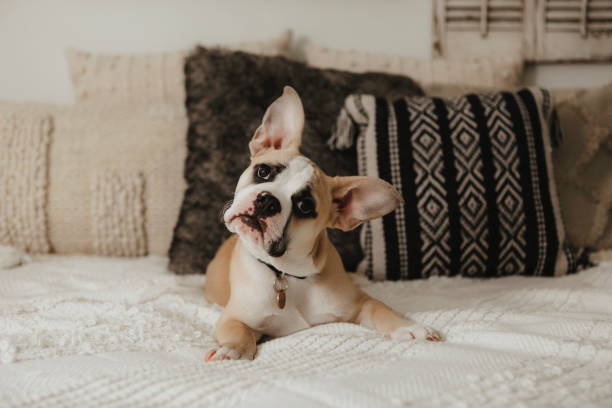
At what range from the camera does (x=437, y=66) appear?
1919 mm

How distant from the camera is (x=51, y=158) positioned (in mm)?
1599

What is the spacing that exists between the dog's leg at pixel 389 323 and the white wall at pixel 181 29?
1376mm

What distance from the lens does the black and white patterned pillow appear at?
140cm

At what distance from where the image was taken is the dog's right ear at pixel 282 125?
1085 mm

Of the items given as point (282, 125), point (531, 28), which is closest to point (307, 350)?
point (282, 125)

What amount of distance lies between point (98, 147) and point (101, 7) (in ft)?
2.72

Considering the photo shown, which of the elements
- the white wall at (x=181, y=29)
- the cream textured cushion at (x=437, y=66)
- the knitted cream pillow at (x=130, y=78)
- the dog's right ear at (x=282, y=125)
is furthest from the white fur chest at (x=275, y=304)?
the white wall at (x=181, y=29)

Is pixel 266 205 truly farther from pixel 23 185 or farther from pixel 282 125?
pixel 23 185

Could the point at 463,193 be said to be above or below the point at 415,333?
above

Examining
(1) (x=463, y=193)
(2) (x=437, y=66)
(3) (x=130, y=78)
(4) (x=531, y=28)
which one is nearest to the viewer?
(1) (x=463, y=193)

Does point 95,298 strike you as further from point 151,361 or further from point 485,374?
point 485,374

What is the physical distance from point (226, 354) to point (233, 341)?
49 millimetres

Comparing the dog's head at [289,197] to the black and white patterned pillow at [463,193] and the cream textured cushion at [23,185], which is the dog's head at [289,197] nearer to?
the black and white patterned pillow at [463,193]

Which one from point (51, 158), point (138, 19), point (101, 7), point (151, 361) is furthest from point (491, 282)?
point (101, 7)
